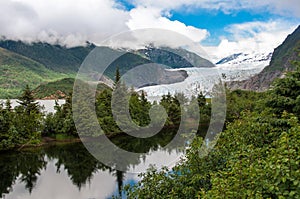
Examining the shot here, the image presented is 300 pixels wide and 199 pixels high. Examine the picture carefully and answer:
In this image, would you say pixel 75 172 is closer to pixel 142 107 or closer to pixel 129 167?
pixel 129 167

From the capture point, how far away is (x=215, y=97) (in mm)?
27547

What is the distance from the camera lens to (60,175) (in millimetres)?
19828

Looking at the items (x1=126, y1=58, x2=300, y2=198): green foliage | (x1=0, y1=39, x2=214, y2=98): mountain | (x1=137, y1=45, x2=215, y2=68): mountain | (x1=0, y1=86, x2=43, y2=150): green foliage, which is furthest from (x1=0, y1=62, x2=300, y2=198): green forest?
(x1=0, y1=86, x2=43, y2=150): green foliage

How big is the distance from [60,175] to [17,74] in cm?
13933

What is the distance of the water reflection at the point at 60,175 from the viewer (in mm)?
16478

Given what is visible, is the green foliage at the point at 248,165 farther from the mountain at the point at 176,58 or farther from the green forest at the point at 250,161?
the mountain at the point at 176,58

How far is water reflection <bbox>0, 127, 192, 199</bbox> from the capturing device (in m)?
16.5

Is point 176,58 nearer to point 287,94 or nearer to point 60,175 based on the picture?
point 287,94

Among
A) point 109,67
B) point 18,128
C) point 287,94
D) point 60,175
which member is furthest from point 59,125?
point 287,94

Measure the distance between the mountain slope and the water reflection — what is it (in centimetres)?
9203

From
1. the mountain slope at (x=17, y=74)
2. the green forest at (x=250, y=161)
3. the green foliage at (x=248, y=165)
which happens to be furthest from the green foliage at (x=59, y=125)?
the mountain slope at (x=17, y=74)

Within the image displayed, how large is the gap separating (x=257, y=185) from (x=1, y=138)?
2699 centimetres

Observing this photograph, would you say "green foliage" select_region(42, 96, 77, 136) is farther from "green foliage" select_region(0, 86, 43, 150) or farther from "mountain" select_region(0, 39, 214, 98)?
"mountain" select_region(0, 39, 214, 98)

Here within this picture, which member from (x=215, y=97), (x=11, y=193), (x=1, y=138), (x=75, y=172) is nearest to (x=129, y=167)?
(x=75, y=172)
